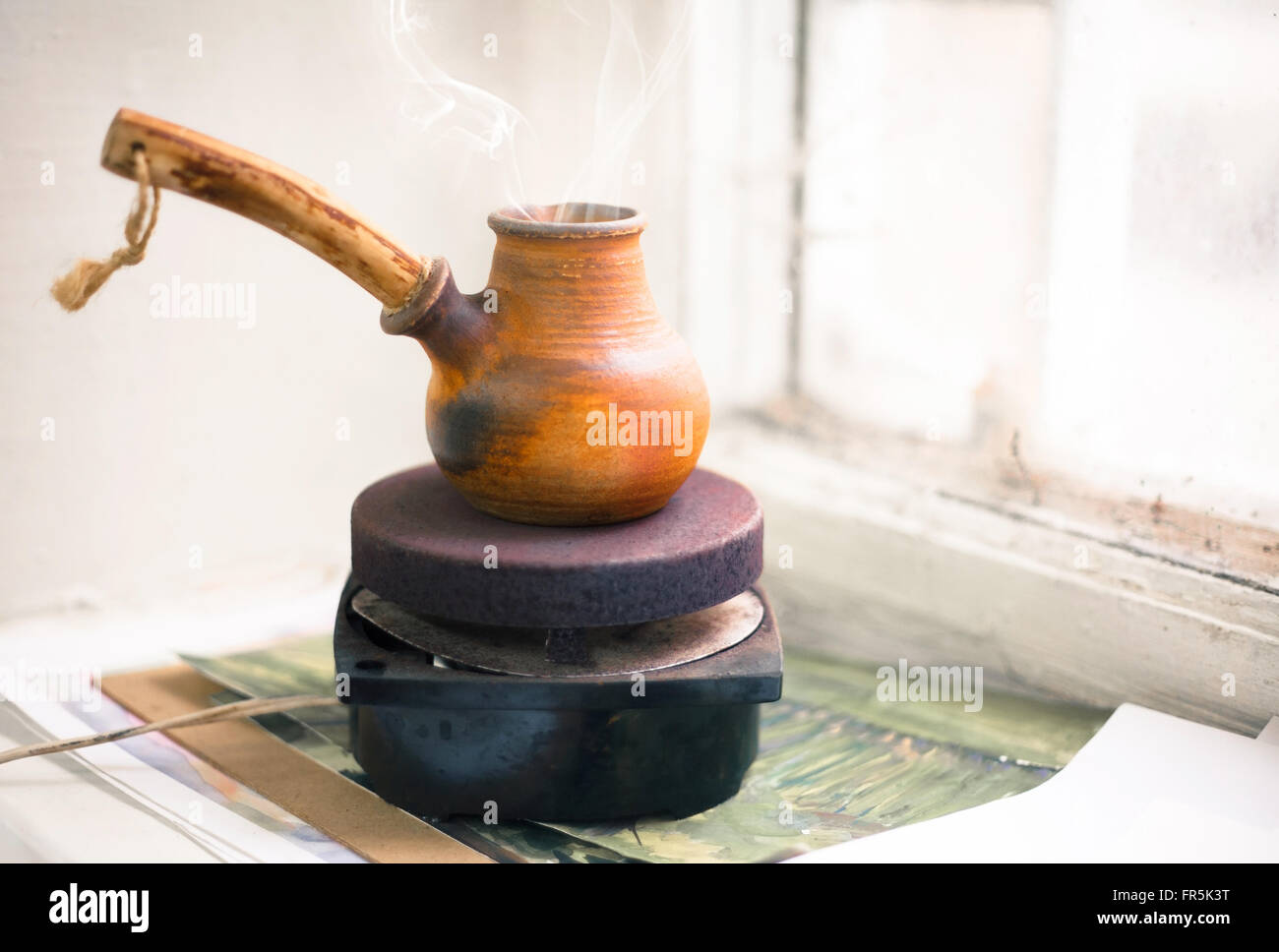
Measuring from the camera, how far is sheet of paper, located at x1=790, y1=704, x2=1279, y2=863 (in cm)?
120

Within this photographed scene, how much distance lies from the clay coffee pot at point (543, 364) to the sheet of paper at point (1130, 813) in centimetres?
40

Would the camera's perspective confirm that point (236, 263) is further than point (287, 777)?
Yes

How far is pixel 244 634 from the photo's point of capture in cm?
170

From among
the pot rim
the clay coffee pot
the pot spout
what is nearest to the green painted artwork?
the clay coffee pot

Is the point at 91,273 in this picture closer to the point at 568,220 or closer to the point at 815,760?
the point at 568,220

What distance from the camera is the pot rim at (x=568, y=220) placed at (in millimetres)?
1189

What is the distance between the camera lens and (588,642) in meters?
1.25

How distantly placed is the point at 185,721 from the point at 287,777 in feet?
0.43

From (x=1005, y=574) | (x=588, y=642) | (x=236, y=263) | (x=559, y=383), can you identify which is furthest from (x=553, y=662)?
(x=236, y=263)

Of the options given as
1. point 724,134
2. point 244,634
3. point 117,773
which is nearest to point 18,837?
point 117,773

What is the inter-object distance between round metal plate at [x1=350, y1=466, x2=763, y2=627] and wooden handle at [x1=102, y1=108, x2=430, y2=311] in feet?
0.70

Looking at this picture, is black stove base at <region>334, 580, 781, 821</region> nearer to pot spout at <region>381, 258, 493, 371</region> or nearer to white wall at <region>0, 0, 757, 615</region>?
pot spout at <region>381, 258, 493, 371</region>

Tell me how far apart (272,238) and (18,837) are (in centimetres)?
85

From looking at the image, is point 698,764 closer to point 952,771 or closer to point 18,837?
point 952,771
